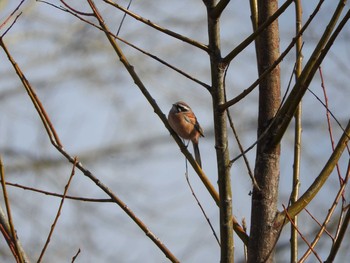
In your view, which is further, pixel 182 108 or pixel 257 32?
pixel 182 108

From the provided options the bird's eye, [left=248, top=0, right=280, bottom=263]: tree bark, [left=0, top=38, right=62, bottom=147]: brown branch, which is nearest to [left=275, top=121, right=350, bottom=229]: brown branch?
[left=248, top=0, right=280, bottom=263]: tree bark

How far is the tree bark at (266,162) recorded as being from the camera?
1861mm

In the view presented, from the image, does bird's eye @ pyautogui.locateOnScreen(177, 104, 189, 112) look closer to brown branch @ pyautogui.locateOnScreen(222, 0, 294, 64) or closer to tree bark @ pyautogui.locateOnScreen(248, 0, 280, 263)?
tree bark @ pyautogui.locateOnScreen(248, 0, 280, 263)

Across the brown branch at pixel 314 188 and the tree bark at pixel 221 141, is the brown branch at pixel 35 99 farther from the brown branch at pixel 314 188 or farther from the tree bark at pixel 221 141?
the brown branch at pixel 314 188

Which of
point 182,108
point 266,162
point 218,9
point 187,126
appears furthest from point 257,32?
point 182,108

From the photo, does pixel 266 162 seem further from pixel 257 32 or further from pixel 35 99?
pixel 35 99

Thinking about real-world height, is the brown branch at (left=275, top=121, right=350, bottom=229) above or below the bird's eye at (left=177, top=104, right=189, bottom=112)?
below

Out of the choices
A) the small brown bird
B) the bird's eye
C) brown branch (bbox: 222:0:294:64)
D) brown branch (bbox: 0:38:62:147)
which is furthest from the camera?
the bird's eye

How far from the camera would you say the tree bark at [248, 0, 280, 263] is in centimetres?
186

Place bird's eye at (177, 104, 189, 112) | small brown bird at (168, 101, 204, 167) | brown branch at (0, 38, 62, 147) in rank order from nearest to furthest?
brown branch at (0, 38, 62, 147) → small brown bird at (168, 101, 204, 167) → bird's eye at (177, 104, 189, 112)

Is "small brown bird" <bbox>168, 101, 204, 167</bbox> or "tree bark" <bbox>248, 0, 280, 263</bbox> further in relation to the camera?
"small brown bird" <bbox>168, 101, 204, 167</bbox>

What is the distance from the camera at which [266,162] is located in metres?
1.94

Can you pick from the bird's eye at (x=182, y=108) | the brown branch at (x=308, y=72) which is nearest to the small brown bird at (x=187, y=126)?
the bird's eye at (x=182, y=108)

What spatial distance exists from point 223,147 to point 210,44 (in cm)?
26
